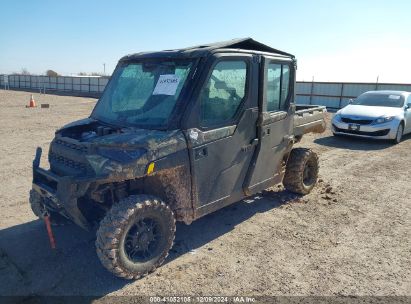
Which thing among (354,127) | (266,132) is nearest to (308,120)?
(266,132)

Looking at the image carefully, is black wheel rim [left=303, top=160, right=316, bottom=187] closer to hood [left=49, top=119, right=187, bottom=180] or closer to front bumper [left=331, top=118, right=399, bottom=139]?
hood [left=49, top=119, right=187, bottom=180]

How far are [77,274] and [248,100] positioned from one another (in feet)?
9.11

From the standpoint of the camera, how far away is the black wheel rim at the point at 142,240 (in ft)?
11.6

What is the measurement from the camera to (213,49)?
388 centimetres

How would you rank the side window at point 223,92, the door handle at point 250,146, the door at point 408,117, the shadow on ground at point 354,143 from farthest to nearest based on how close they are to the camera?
the door at point 408,117 < the shadow on ground at point 354,143 < the door handle at point 250,146 < the side window at point 223,92

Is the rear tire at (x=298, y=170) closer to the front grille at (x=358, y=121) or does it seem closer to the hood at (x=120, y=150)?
the hood at (x=120, y=150)

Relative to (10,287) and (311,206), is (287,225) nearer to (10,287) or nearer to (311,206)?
(311,206)

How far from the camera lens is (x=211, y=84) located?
3891mm

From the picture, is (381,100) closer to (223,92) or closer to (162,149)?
(223,92)

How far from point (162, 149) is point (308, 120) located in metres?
3.32

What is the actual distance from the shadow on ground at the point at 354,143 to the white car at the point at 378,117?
0.26 metres

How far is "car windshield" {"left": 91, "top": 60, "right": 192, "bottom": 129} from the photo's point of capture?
3.82m

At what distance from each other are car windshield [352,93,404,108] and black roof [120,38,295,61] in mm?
7764

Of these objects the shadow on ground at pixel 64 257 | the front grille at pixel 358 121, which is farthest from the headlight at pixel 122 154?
the front grille at pixel 358 121
